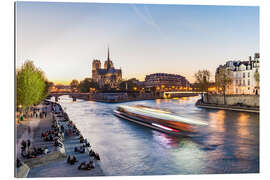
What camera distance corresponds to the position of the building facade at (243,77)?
32209 mm

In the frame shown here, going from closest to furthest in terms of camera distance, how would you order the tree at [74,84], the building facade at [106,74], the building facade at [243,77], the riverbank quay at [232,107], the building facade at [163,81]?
the riverbank quay at [232,107]
the building facade at [243,77]
the tree at [74,84]
the building facade at [163,81]
the building facade at [106,74]

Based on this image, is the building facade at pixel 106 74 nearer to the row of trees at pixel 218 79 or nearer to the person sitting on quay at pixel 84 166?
the row of trees at pixel 218 79

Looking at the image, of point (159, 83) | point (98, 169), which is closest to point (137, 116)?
point (98, 169)

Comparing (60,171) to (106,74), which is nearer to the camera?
(60,171)

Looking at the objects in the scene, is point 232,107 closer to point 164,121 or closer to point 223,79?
point 223,79

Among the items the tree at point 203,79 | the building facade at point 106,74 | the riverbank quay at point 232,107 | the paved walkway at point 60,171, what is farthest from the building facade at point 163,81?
the paved walkway at point 60,171

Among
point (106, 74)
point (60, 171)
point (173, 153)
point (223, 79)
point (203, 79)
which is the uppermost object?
point (106, 74)

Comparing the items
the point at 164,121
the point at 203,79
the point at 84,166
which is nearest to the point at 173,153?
the point at 164,121

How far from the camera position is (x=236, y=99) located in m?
32.2

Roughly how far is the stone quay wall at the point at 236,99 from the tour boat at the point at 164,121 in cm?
1606

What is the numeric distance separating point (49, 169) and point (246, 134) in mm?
13857

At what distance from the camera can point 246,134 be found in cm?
1658

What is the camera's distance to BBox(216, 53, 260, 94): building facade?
32209mm

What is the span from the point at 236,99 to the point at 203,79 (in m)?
8.74
